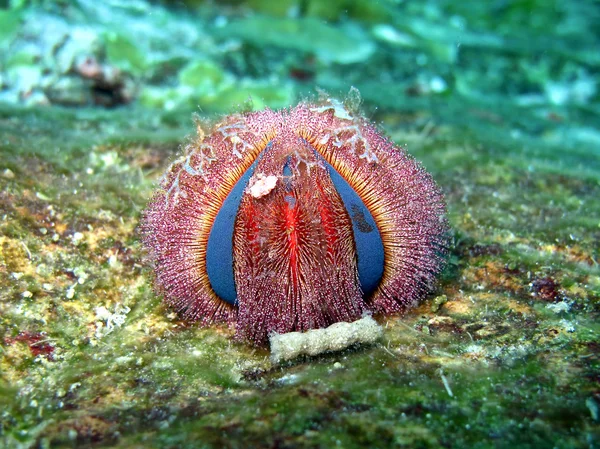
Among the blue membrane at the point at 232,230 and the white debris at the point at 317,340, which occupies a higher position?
the blue membrane at the point at 232,230

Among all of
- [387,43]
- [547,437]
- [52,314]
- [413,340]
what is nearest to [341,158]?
[413,340]

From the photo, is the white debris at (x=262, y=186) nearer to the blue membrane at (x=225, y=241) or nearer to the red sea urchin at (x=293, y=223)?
the red sea urchin at (x=293, y=223)

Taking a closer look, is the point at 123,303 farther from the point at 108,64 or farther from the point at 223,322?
the point at 108,64

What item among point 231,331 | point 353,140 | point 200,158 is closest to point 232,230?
point 200,158

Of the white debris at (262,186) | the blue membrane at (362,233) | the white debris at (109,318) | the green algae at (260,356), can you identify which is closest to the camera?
the green algae at (260,356)

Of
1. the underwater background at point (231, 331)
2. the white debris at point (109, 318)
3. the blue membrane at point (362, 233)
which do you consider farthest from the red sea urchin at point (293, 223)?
the white debris at point (109, 318)

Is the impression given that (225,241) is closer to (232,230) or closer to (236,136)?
→ (232,230)

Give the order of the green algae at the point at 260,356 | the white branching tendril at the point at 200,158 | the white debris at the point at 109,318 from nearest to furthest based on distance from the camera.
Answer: the green algae at the point at 260,356 → the white branching tendril at the point at 200,158 → the white debris at the point at 109,318
